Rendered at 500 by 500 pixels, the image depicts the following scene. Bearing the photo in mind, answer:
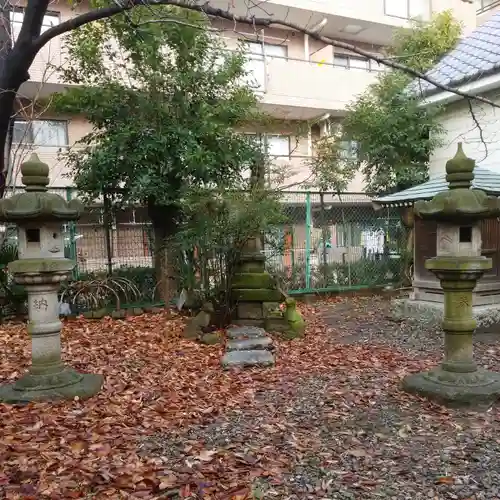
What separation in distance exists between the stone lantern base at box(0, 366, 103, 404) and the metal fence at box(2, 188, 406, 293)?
4204mm

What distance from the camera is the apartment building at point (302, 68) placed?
1277 centimetres

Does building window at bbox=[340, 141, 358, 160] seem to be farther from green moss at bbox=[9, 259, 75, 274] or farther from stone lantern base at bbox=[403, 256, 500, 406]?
green moss at bbox=[9, 259, 75, 274]

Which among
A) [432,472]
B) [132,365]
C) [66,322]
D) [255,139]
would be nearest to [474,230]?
[432,472]

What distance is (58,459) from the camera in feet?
10.8

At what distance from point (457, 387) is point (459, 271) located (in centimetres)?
109

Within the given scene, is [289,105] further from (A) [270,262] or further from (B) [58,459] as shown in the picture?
(B) [58,459]

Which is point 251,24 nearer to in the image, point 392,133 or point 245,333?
point 245,333

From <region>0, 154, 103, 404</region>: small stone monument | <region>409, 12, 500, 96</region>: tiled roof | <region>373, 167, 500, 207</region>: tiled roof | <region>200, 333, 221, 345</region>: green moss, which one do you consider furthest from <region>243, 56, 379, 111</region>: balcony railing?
<region>0, 154, 103, 404</region>: small stone monument

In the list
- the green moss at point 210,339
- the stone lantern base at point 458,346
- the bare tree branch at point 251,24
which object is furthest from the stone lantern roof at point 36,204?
the stone lantern base at point 458,346

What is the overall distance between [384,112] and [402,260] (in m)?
3.69

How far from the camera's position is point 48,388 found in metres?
4.43

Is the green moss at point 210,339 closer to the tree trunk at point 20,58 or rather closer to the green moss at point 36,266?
the green moss at point 36,266

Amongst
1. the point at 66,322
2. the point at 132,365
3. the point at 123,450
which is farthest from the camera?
the point at 66,322

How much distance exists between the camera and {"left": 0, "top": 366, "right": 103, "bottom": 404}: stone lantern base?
4336mm
